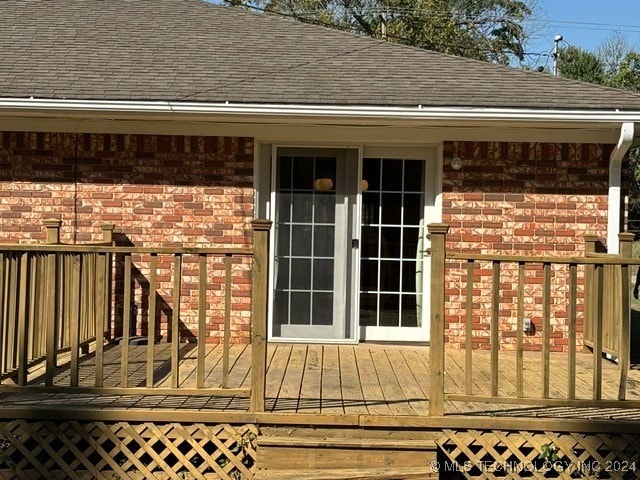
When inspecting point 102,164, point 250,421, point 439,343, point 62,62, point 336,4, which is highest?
point 336,4

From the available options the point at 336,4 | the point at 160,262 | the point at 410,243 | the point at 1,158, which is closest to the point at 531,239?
the point at 410,243

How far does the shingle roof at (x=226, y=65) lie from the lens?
23.9 feet

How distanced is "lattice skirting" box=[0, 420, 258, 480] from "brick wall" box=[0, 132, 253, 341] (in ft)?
9.45

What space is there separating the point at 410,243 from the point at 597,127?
2.17 metres

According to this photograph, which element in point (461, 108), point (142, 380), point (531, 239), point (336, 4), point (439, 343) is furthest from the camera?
point (336, 4)

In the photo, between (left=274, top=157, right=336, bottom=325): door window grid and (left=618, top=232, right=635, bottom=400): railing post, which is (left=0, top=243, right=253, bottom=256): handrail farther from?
(left=274, top=157, right=336, bottom=325): door window grid

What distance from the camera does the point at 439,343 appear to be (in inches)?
190

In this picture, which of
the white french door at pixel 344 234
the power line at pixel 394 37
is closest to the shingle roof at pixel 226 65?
the white french door at pixel 344 234

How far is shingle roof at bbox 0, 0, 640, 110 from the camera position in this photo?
7.28 m

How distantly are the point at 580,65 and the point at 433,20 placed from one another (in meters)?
8.69

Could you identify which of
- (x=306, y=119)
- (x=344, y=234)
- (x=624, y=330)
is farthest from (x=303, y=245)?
(x=624, y=330)

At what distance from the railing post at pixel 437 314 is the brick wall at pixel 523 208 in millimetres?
2987

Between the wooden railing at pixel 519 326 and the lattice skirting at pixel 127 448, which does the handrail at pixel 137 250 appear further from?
the wooden railing at pixel 519 326

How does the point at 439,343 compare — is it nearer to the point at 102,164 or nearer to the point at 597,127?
the point at 597,127
